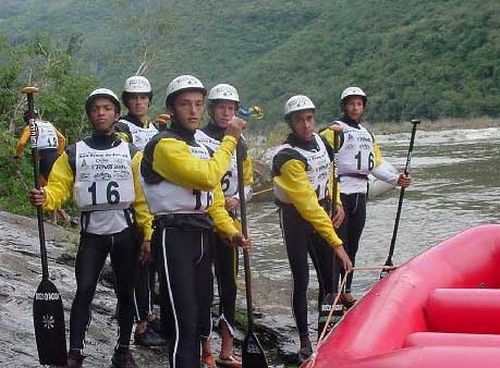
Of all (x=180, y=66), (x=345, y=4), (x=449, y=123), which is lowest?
(x=449, y=123)

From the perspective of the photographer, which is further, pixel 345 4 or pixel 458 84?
pixel 345 4

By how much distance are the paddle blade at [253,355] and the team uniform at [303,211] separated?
2.44 ft

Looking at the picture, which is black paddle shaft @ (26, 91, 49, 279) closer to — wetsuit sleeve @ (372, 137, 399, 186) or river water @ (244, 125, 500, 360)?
river water @ (244, 125, 500, 360)

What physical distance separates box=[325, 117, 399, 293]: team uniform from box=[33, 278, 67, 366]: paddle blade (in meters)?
2.53

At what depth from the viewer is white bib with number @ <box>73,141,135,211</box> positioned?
450 centimetres

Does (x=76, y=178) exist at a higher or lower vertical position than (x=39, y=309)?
higher

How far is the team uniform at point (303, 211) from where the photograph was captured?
5.16 m

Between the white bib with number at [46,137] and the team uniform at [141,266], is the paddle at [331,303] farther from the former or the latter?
the white bib with number at [46,137]

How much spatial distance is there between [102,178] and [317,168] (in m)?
1.60

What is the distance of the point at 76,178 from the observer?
4527 mm

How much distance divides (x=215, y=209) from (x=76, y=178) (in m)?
0.85

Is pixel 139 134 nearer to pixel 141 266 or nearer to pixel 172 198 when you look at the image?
pixel 141 266

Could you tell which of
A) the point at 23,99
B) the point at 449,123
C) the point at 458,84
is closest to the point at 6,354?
the point at 23,99

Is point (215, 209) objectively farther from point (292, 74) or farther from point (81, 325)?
point (292, 74)
